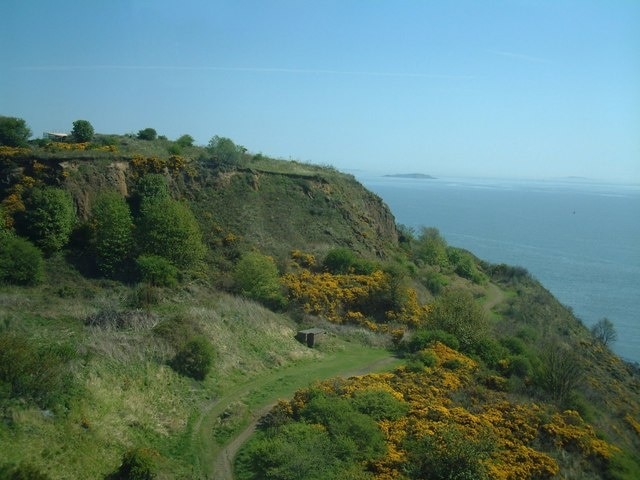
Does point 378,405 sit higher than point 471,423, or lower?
higher

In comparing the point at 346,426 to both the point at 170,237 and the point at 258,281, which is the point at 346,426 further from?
the point at 170,237

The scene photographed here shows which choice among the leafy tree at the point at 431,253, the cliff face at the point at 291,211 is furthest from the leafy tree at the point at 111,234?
the leafy tree at the point at 431,253

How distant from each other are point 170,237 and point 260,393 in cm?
1502

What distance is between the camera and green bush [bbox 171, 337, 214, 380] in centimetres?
2050

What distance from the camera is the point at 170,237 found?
3294 cm

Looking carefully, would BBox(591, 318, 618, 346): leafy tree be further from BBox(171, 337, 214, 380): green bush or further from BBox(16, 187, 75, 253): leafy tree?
BBox(16, 187, 75, 253): leafy tree

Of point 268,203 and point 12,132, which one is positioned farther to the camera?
point 268,203

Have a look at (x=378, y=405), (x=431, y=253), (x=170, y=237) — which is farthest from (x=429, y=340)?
(x=431, y=253)

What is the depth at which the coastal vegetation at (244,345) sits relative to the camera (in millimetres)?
15508

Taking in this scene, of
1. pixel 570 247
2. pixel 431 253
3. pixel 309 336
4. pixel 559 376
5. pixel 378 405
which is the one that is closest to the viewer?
pixel 378 405

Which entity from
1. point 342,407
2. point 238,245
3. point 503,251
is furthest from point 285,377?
point 503,251

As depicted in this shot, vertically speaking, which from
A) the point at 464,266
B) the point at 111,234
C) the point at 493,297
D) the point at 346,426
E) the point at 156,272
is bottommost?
the point at 493,297

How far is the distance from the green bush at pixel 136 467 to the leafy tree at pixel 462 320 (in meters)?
17.6

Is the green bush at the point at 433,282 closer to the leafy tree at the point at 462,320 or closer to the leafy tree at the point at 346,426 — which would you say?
the leafy tree at the point at 462,320
